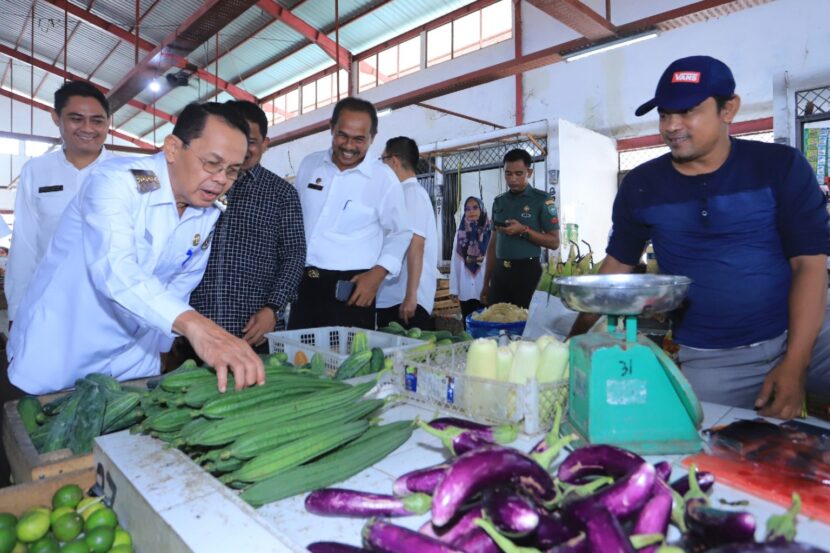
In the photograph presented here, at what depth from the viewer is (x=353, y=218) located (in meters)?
3.29

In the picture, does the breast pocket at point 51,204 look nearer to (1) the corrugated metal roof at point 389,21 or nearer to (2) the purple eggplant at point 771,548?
(2) the purple eggplant at point 771,548

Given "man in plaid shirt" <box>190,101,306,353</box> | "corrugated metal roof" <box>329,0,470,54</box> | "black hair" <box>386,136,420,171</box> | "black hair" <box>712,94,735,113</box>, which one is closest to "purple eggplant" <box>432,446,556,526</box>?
"black hair" <box>712,94,735,113</box>

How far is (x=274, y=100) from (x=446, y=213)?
34.0 feet

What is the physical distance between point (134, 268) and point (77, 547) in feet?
2.49

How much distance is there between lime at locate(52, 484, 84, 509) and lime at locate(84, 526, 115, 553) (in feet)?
0.64


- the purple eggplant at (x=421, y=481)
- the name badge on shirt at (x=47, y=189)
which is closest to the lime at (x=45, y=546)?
the purple eggplant at (x=421, y=481)

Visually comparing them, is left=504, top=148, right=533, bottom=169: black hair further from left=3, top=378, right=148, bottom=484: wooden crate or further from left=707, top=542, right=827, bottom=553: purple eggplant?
left=707, top=542, right=827, bottom=553: purple eggplant

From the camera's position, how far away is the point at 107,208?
1.75 meters

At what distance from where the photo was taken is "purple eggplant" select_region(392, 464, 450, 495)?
1.08m

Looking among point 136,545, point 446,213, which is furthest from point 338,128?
point 446,213

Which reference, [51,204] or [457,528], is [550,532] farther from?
[51,204]

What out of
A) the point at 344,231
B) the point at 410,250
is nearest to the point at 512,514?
the point at 344,231

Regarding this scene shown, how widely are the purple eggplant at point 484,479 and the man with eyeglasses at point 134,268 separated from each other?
72 centimetres

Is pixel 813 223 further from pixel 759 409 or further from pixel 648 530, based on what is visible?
pixel 648 530
